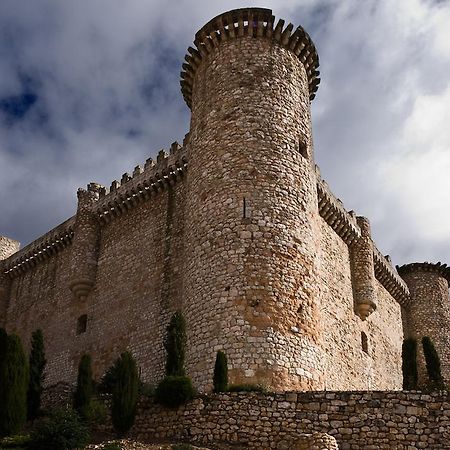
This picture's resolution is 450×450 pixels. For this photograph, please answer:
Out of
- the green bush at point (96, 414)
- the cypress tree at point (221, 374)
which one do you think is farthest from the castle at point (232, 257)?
the green bush at point (96, 414)

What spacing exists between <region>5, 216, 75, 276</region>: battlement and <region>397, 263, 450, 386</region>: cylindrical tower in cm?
1525

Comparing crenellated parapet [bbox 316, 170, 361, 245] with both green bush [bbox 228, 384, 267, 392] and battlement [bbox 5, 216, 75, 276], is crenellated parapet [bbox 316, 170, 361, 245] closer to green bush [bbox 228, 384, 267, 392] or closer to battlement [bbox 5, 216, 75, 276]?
green bush [bbox 228, 384, 267, 392]

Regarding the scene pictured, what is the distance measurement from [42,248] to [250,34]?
1280 centimetres

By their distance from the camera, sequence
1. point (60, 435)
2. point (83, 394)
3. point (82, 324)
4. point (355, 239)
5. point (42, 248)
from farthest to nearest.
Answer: point (42, 248)
point (355, 239)
point (82, 324)
point (83, 394)
point (60, 435)

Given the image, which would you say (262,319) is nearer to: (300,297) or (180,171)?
(300,297)

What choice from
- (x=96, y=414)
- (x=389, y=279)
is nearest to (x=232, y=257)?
(x=96, y=414)

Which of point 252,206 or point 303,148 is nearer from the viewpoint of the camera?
point 252,206

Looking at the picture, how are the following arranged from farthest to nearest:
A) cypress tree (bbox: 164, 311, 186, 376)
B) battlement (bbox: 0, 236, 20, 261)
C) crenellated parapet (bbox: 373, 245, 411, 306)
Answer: battlement (bbox: 0, 236, 20, 261) → crenellated parapet (bbox: 373, 245, 411, 306) → cypress tree (bbox: 164, 311, 186, 376)

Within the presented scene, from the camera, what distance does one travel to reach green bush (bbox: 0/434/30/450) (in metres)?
11.5

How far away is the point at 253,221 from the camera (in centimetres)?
1595

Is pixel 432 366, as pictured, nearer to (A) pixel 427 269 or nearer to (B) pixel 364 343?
(B) pixel 364 343

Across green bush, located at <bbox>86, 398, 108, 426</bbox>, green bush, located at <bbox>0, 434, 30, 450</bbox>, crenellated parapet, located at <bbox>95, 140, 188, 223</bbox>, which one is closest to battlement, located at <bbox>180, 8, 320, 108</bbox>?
crenellated parapet, located at <bbox>95, 140, 188, 223</bbox>

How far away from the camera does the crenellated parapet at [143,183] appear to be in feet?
69.5

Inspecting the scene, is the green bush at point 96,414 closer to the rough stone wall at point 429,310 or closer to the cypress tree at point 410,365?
the cypress tree at point 410,365
